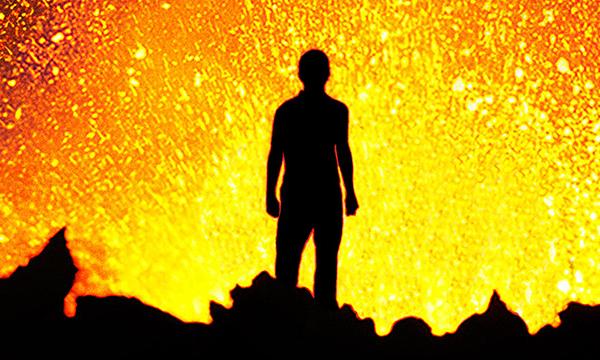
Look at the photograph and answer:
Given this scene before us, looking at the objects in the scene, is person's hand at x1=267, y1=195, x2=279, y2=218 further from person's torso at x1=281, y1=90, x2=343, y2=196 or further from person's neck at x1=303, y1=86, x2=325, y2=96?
person's neck at x1=303, y1=86, x2=325, y2=96

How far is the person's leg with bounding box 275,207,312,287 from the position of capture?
2846 millimetres

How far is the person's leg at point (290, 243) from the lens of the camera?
2846mm

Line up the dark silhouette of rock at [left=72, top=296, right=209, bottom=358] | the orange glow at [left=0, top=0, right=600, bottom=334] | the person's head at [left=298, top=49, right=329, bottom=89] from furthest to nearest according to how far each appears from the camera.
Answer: the orange glow at [left=0, top=0, right=600, bottom=334] < the person's head at [left=298, top=49, right=329, bottom=89] < the dark silhouette of rock at [left=72, top=296, right=209, bottom=358]

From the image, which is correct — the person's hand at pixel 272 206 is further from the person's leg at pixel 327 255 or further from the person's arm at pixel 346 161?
the person's arm at pixel 346 161

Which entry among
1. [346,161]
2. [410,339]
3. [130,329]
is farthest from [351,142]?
[130,329]

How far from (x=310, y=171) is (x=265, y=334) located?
617mm

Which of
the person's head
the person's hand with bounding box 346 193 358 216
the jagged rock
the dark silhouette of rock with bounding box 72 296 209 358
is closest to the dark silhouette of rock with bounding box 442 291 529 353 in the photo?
the person's hand with bounding box 346 193 358 216

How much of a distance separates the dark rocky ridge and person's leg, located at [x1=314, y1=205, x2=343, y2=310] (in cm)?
8

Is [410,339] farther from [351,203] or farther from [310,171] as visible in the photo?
[310,171]

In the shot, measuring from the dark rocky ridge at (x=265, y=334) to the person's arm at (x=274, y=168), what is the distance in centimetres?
27

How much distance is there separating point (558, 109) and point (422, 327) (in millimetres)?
1434

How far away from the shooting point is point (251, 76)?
143 inches

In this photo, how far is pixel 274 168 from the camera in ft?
9.39

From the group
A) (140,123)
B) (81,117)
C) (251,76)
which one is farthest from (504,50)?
(81,117)
